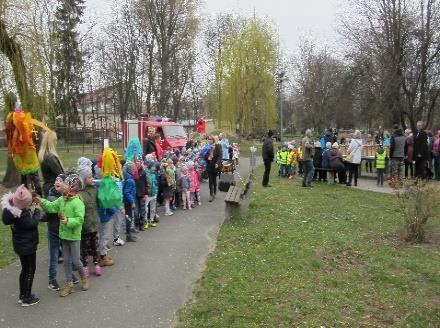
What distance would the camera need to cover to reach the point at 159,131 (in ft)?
72.3

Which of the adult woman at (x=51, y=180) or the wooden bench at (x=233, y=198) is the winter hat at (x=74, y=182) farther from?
the wooden bench at (x=233, y=198)

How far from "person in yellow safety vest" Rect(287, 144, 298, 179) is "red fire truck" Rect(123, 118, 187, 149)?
5579 mm

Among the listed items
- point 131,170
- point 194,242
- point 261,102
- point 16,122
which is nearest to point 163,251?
point 194,242

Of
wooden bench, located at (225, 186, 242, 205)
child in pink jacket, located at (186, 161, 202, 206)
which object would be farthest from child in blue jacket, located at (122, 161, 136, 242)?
child in pink jacket, located at (186, 161, 202, 206)

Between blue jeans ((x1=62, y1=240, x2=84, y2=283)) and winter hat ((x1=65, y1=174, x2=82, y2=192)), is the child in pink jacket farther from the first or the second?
blue jeans ((x1=62, y1=240, x2=84, y2=283))

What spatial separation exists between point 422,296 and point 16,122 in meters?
7.11

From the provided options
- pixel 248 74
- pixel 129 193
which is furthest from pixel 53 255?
pixel 248 74

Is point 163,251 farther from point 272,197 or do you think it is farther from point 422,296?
point 272,197

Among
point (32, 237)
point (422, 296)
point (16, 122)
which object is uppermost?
point (16, 122)

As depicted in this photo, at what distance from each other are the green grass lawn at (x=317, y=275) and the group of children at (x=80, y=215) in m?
1.63

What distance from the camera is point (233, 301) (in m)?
5.47

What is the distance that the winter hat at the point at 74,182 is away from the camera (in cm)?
587

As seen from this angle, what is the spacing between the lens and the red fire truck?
21.9m

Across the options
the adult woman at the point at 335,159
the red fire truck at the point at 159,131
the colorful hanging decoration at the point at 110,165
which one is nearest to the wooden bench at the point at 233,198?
the colorful hanging decoration at the point at 110,165
